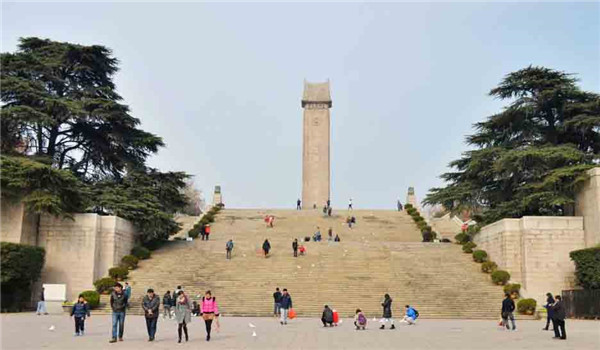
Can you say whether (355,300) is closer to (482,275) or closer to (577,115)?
(482,275)

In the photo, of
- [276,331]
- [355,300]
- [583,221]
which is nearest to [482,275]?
[583,221]

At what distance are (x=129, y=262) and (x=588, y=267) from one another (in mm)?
20784

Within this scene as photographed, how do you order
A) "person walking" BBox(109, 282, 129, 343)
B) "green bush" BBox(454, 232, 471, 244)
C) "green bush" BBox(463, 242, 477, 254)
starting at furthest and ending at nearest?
"green bush" BBox(454, 232, 471, 244)
"green bush" BBox(463, 242, 477, 254)
"person walking" BBox(109, 282, 129, 343)

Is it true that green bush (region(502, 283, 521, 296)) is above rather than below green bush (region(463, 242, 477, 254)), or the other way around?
below

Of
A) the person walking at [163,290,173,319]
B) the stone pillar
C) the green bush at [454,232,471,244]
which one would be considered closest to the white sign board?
the person walking at [163,290,173,319]

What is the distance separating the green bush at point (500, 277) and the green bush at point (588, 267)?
296cm

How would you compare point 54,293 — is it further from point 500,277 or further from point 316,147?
point 316,147

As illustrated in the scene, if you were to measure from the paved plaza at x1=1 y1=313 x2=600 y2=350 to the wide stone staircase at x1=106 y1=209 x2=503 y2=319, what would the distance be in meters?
5.15

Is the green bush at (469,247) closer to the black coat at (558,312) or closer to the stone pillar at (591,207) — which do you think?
the stone pillar at (591,207)

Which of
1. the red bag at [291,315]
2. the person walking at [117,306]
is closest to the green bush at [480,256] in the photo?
the red bag at [291,315]

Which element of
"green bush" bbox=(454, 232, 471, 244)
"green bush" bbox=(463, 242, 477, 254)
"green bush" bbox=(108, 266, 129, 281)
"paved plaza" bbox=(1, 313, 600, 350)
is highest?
"green bush" bbox=(454, 232, 471, 244)

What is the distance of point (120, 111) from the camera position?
33250mm

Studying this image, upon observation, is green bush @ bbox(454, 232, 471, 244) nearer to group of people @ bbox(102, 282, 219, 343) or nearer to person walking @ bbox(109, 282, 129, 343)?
group of people @ bbox(102, 282, 219, 343)

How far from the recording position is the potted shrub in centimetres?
2881
